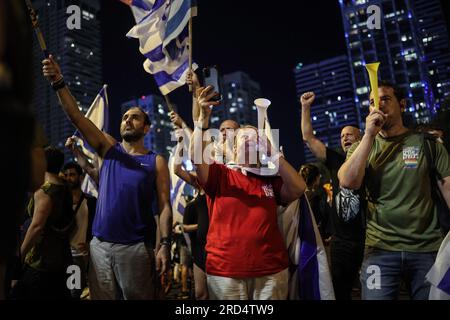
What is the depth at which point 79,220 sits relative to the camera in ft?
16.1

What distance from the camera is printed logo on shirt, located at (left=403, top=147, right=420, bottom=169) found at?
324 cm

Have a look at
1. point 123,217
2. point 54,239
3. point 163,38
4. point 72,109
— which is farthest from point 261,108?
point 54,239

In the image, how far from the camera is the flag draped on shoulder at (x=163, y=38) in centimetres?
506

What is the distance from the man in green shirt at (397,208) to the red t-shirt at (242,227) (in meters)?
0.72

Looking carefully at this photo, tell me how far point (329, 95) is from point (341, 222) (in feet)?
476

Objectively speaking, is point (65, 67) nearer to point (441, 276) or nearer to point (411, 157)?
point (411, 157)

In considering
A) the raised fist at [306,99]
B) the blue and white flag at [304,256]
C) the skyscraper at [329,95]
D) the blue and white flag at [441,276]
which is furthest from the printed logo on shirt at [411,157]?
the skyscraper at [329,95]

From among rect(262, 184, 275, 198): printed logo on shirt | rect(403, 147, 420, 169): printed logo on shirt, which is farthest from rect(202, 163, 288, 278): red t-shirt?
rect(403, 147, 420, 169): printed logo on shirt

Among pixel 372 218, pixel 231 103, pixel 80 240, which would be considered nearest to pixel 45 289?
pixel 80 240

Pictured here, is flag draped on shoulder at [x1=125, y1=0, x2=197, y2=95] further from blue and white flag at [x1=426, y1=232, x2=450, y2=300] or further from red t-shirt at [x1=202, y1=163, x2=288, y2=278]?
blue and white flag at [x1=426, y1=232, x2=450, y2=300]

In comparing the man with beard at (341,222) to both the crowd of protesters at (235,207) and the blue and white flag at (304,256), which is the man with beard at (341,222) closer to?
the crowd of protesters at (235,207)

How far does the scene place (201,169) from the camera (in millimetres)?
3307
